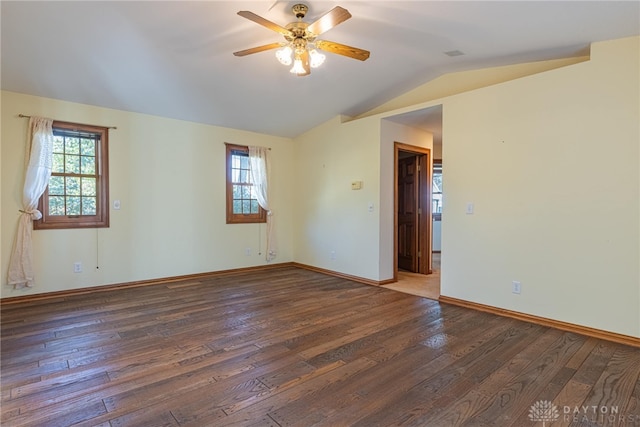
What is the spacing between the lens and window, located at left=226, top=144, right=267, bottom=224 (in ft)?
18.4

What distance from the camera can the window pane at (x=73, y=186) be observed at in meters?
4.23

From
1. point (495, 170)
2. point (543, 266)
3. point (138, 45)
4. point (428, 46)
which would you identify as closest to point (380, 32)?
point (428, 46)

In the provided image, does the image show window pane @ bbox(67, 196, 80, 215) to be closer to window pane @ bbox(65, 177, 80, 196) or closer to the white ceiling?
window pane @ bbox(65, 177, 80, 196)

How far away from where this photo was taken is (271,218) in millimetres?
6016

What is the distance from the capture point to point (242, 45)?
3314 mm

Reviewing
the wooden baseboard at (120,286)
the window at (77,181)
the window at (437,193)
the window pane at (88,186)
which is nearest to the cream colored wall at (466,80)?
the window at (437,193)

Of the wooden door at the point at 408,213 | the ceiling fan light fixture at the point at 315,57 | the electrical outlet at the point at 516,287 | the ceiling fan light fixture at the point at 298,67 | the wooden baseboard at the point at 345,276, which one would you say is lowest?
the wooden baseboard at the point at 345,276

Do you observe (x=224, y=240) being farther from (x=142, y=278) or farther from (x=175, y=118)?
(x=175, y=118)

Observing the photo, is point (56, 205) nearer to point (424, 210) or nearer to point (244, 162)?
point (244, 162)

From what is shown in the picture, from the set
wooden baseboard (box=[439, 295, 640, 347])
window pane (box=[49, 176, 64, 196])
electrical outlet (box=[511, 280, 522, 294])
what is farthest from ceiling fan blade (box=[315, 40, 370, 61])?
window pane (box=[49, 176, 64, 196])

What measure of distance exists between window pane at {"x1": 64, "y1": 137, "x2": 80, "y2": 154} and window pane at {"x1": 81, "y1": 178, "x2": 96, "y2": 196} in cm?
37

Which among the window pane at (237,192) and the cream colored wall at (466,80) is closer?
the cream colored wall at (466,80)

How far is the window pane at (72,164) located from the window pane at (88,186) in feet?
0.48

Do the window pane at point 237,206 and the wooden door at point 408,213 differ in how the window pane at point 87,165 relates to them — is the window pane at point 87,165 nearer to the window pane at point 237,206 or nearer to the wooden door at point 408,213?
the window pane at point 237,206
